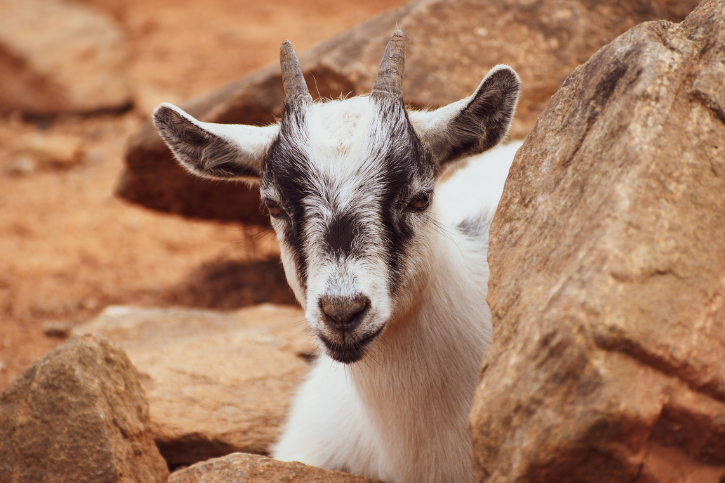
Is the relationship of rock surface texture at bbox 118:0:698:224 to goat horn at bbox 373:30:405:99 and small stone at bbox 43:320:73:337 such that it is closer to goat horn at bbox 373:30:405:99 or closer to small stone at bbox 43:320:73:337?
goat horn at bbox 373:30:405:99

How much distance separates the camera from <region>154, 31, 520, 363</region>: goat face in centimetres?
246

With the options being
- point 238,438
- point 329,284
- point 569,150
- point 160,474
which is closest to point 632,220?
point 569,150

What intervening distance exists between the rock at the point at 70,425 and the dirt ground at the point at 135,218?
3.43 ft

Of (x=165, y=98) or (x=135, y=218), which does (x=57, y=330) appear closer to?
(x=135, y=218)

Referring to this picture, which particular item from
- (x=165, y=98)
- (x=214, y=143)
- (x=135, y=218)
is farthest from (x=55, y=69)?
(x=214, y=143)

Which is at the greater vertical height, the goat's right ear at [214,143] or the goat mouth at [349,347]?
the goat's right ear at [214,143]

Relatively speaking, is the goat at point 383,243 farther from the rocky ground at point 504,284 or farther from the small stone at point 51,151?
the small stone at point 51,151

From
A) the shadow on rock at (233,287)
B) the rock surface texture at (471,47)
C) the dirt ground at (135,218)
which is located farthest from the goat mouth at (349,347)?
the shadow on rock at (233,287)

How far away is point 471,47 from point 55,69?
321 inches

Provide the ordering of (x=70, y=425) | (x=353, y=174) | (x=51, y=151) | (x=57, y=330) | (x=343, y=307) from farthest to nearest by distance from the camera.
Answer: (x=51, y=151), (x=57, y=330), (x=70, y=425), (x=353, y=174), (x=343, y=307)

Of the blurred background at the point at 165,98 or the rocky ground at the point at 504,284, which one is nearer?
the rocky ground at the point at 504,284

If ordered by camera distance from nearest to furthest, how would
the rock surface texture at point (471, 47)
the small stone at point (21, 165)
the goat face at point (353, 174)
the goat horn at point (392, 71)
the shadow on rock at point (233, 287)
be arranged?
1. the goat face at point (353, 174)
2. the goat horn at point (392, 71)
3. the rock surface texture at point (471, 47)
4. the shadow on rock at point (233, 287)
5. the small stone at point (21, 165)

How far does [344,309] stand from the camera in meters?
2.35

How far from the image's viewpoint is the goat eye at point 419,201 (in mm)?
2714
